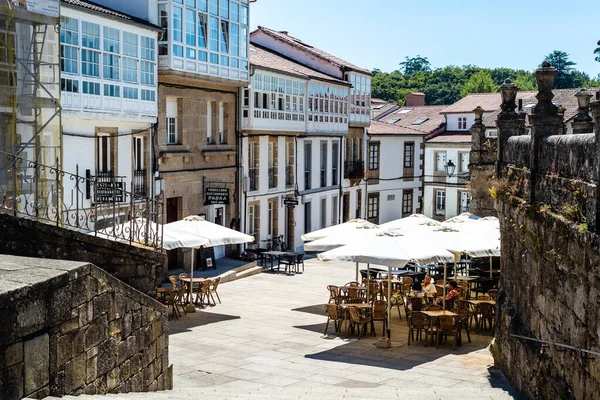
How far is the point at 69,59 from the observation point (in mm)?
19969

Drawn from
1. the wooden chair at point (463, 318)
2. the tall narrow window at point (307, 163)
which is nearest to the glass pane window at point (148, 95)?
the wooden chair at point (463, 318)

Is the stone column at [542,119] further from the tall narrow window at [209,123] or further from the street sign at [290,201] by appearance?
the street sign at [290,201]

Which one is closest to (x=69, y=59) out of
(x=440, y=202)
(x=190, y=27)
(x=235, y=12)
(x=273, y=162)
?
(x=190, y=27)

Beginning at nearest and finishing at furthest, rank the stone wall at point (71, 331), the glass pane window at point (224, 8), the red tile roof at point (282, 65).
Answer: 1. the stone wall at point (71, 331)
2. the glass pane window at point (224, 8)
3. the red tile roof at point (282, 65)

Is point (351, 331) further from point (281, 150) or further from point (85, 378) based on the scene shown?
point (281, 150)

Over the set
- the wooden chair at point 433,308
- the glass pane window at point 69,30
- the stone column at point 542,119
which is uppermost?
the glass pane window at point 69,30

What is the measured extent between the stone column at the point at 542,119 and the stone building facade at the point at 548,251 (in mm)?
13

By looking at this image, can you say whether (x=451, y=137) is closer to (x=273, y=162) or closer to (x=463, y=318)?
(x=273, y=162)

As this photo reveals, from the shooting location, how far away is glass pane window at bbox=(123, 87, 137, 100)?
22.4 metres

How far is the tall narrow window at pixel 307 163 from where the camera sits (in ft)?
122

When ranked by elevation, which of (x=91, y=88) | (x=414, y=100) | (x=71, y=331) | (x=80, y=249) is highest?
(x=414, y=100)

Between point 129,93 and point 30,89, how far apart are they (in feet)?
32.0

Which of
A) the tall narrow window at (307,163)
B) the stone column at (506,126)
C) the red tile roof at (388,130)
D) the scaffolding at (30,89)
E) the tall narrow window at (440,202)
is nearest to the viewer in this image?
the scaffolding at (30,89)

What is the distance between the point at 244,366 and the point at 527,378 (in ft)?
15.4
